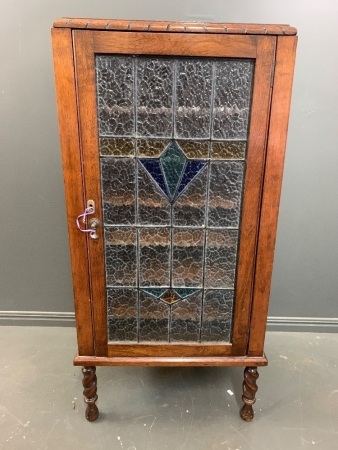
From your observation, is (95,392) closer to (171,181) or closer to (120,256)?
(120,256)

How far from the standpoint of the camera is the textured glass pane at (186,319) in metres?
1.30

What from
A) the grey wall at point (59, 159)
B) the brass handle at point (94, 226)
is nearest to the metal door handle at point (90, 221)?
the brass handle at point (94, 226)

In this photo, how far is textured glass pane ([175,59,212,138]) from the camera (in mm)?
1054

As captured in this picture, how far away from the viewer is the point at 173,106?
3.56 ft

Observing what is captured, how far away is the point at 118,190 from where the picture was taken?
1.16m

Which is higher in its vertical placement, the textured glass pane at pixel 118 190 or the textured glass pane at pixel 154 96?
the textured glass pane at pixel 154 96

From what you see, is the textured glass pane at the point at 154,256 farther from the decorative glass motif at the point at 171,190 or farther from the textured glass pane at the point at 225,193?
the textured glass pane at the point at 225,193

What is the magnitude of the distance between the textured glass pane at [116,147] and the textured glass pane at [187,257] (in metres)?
0.31

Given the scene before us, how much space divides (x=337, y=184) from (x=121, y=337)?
4.15 feet

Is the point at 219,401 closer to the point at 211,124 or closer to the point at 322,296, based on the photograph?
the point at 322,296

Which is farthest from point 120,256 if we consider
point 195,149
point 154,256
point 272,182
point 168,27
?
point 168,27

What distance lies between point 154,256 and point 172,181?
27 centimetres

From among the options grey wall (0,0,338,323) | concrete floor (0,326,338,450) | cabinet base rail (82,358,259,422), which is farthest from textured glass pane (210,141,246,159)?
concrete floor (0,326,338,450)

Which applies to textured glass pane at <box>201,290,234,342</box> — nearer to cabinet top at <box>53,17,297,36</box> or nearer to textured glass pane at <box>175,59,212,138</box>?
textured glass pane at <box>175,59,212,138</box>
